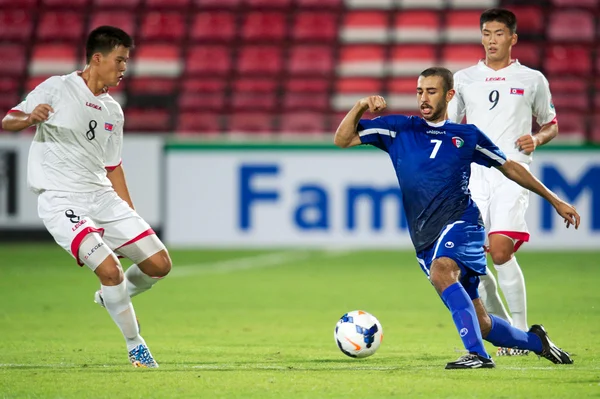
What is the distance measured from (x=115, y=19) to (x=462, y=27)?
5.77m

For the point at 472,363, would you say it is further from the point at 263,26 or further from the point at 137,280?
the point at 263,26

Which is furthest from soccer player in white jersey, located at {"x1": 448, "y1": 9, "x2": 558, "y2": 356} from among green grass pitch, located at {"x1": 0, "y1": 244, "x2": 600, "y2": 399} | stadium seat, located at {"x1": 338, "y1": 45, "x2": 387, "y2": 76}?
A: stadium seat, located at {"x1": 338, "y1": 45, "x2": 387, "y2": 76}

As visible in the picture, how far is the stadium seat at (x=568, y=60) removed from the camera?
1670 centimetres

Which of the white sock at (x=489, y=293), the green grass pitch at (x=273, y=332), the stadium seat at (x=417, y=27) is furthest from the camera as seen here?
the stadium seat at (x=417, y=27)

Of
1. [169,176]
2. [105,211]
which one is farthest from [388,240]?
[105,211]

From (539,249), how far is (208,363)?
8458 millimetres

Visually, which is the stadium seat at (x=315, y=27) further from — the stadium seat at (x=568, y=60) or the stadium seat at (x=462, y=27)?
the stadium seat at (x=568, y=60)

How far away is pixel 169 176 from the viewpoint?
14102 mm

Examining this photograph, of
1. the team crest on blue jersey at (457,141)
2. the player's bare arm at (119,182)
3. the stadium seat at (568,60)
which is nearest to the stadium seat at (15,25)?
the stadium seat at (568,60)

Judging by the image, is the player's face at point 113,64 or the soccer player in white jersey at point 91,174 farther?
the player's face at point 113,64

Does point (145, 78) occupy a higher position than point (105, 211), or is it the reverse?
point (145, 78)

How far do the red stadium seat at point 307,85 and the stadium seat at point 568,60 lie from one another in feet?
11.4

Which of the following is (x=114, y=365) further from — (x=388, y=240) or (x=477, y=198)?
(x=388, y=240)

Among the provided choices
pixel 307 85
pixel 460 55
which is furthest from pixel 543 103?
pixel 460 55
